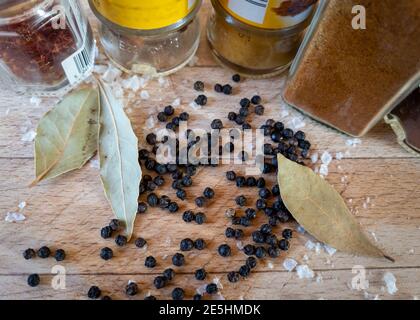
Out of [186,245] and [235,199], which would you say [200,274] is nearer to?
[186,245]

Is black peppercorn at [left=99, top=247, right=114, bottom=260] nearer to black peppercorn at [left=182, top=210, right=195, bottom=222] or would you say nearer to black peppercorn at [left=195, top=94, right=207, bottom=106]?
black peppercorn at [left=182, top=210, right=195, bottom=222]

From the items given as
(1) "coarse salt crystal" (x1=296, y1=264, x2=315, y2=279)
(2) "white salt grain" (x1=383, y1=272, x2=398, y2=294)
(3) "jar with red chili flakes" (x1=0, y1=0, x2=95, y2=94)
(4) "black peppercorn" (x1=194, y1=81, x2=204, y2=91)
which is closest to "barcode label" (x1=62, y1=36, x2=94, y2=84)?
(3) "jar with red chili flakes" (x1=0, y1=0, x2=95, y2=94)

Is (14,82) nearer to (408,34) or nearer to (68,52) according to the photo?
(68,52)

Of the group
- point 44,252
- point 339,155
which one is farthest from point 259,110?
point 44,252

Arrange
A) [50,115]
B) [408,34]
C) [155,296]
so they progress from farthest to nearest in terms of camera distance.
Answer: [50,115] < [155,296] < [408,34]

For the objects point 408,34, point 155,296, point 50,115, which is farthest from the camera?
point 50,115

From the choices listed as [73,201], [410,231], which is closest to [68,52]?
[73,201]
